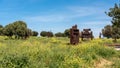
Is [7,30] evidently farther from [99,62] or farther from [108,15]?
[99,62]

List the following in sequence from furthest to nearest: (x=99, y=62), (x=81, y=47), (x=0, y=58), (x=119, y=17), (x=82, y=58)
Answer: (x=119, y=17), (x=81, y=47), (x=99, y=62), (x=82, y=58), (x=0, y=58)

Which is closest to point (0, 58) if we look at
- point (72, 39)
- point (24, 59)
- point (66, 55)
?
point (24, 59)

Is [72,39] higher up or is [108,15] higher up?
[108,15]

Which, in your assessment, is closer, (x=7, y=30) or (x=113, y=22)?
(x=113, y=22)

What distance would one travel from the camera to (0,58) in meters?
13.6

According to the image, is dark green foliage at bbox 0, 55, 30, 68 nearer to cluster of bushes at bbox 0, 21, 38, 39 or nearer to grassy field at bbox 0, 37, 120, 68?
grassy field at bbox 0, 37, 120, 68

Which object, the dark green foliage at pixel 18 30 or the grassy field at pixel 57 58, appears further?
the dark green foliage at pixel 18 30

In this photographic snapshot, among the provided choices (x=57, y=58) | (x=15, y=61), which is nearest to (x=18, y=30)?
(x=57, y=58)

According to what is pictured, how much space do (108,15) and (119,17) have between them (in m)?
1.57

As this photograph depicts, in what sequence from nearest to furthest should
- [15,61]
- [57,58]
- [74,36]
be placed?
[15,61] < [57,58] < [74,36]

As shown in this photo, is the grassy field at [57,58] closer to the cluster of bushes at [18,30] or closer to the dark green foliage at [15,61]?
the dark green foliage at [15,61]

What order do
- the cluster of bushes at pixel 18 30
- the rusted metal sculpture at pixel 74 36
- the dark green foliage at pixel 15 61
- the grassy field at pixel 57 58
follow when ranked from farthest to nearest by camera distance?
1. the cluster of bushes at pixel 18 30
2. the rusted metal sculpture at pixel 74 36
3. the grassy field at pixel 57 58
4. the dark green foliage at pixel 15 61

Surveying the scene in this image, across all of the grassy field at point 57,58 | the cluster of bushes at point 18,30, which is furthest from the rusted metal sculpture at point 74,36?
the cluster of bushes at point 18,30

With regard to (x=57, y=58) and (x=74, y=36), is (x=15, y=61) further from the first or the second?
(x=74, y=36)
